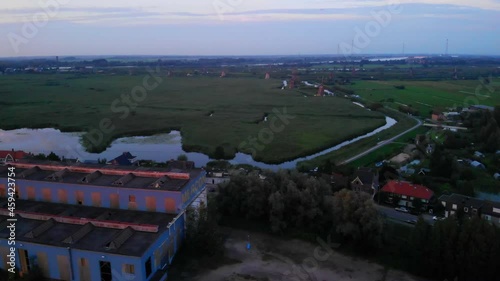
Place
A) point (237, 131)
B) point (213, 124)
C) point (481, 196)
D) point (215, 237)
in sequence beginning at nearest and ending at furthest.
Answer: point (215, 237) < point (481, 196) < point (237, 131) < point (213, 124)

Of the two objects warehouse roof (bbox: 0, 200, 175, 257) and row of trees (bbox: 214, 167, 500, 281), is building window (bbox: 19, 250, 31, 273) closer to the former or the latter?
warehouse roof (bbox: 0, 200, 175, 257)

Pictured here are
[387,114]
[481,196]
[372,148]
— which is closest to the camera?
[481,196]

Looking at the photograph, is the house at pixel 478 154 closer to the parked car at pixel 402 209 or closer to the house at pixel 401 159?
the house at pixel 401 159

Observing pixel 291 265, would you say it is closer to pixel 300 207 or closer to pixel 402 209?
pixel 300 207

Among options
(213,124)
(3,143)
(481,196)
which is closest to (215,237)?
(481,196)

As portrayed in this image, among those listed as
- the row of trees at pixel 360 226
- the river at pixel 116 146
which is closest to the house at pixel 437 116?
the river at pixel 116 146

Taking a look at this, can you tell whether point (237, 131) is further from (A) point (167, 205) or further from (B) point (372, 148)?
(A) point (167, 205)
